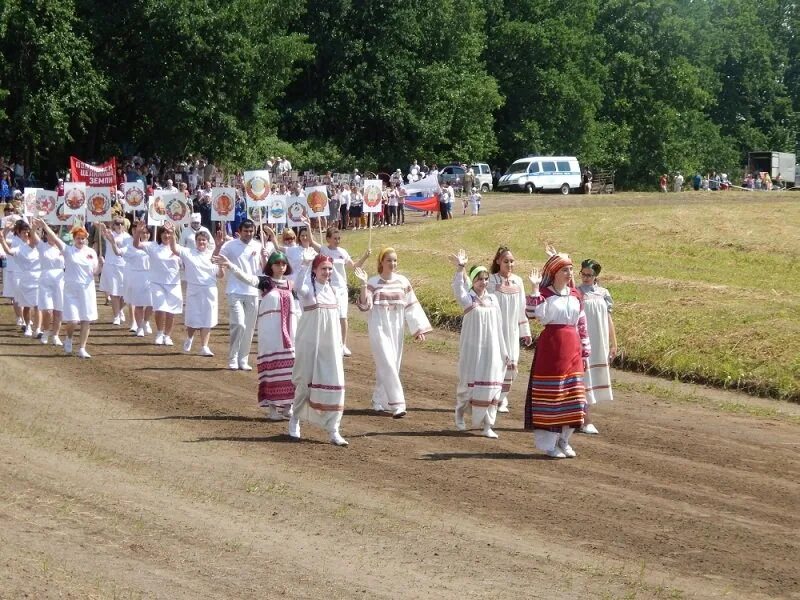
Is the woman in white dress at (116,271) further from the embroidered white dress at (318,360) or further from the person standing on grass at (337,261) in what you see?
the embroidered white dress at (318,360)

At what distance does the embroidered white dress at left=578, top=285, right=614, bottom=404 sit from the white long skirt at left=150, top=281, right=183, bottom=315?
835cm

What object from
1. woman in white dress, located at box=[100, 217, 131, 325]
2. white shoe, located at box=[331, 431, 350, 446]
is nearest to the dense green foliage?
woman in white dress, located at box=[100, 217, 131, 325]

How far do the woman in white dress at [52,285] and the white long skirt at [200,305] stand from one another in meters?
2.25

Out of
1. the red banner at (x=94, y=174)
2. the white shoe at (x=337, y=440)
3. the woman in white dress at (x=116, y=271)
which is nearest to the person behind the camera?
the white shoe at (x=337, y=440)

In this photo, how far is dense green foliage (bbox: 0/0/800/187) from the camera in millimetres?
45094

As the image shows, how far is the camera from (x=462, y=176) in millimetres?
57875

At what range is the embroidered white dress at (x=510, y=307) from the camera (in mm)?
15734

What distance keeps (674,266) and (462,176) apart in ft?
85.2

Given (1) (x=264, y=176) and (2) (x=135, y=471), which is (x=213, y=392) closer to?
(2) (x=135, y=471)

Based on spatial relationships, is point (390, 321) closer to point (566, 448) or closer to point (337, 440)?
point (337, 440)

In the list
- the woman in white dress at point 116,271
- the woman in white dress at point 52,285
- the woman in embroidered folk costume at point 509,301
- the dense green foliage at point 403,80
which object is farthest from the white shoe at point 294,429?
the dense green foliage at point 403,80

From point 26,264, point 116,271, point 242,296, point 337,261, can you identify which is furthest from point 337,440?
point 116,271

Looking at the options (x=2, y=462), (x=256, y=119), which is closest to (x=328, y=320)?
(x=2, y=462)

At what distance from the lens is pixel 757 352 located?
66.0 ft
